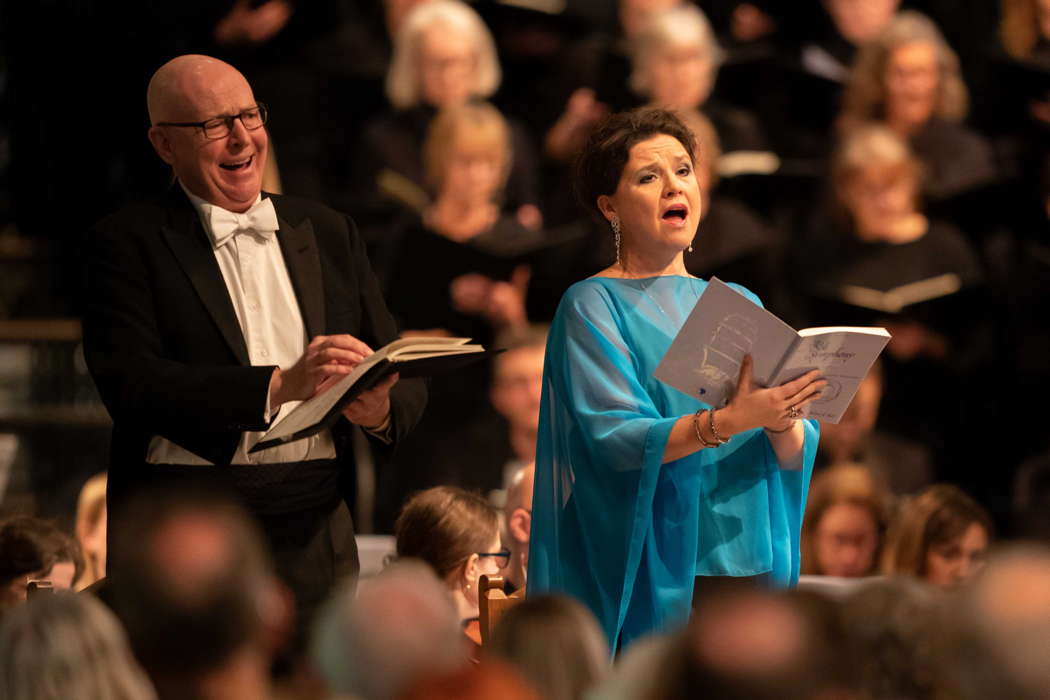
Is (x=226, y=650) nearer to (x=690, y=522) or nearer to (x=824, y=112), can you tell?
(x=690, y=522)

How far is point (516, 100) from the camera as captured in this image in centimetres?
752

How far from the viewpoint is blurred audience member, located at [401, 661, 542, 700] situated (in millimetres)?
1959

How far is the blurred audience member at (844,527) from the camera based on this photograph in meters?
5.71

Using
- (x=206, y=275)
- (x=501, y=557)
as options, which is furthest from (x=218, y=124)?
(x=501, y=557)

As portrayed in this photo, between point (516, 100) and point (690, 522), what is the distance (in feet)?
13.9

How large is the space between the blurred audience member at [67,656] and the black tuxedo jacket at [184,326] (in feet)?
3.92

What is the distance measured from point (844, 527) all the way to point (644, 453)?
2429 mm

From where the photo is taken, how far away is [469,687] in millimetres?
1969

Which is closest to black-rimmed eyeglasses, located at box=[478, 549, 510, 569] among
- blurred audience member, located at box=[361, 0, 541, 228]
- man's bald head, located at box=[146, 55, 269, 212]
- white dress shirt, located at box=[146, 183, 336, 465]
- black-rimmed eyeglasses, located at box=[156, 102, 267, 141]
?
white dress shirt, located at box=[146, 183, 336, 465]

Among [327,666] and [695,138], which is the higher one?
[695,138]

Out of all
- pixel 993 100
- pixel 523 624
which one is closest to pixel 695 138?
pixel 523 624

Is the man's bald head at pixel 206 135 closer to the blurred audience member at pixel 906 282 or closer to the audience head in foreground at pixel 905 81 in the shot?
the blurred audience member at pixel 906 282

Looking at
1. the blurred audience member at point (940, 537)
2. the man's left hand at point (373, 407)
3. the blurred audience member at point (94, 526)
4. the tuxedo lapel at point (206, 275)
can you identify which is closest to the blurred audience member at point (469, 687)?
the man's left hand at point (373, 407)

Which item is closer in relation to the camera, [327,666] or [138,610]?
[138,610]
